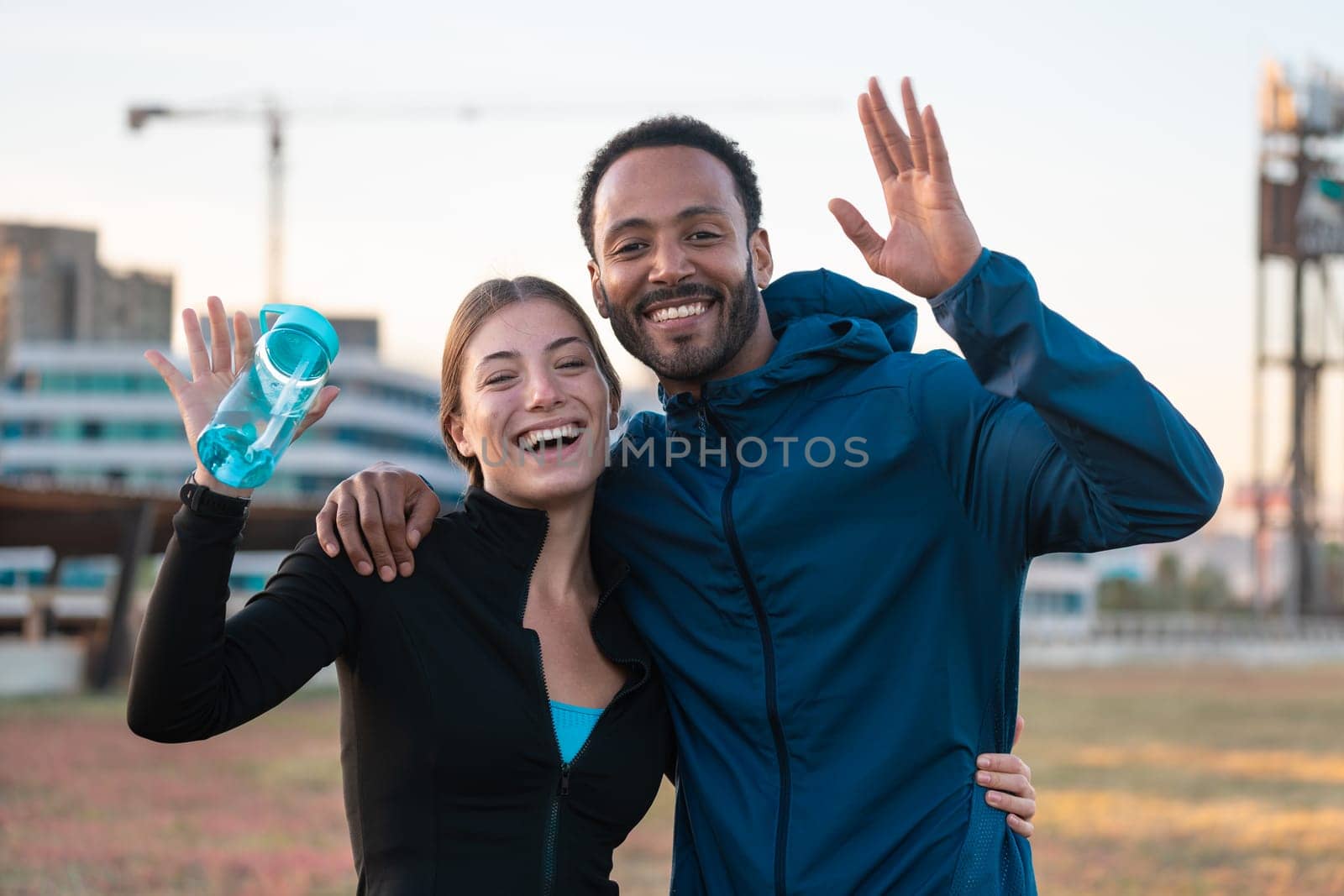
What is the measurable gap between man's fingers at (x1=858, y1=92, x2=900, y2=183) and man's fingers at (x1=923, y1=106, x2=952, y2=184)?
10 cm

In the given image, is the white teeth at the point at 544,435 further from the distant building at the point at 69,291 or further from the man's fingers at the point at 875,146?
the distant building at the point at 69,291

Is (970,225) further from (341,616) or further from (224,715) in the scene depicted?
(224,715)

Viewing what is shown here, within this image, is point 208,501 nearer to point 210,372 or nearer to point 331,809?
point 210,372

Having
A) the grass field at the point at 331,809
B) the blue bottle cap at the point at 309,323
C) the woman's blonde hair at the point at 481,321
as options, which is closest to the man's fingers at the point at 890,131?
the woman's blonde hair at the point at 481,321

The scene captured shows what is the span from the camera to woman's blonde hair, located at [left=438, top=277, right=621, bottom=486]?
338cm

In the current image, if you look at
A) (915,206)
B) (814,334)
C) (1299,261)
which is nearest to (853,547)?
(814,334)

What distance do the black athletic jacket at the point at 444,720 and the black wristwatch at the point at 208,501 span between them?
10 cm

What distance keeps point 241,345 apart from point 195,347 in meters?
0.08

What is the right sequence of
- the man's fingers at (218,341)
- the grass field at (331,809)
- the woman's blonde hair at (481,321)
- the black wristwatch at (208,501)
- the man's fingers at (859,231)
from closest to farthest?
1. the black wristwatch at (208,501)
2. the man's fingers at (218,341)
3. the man's fingers at (859,231)
4. the woman's blonde hair at (481,321)
5. the grass field at (331,809)

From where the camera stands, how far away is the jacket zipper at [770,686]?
3072 millimetres

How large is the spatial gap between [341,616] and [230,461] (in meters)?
0.48

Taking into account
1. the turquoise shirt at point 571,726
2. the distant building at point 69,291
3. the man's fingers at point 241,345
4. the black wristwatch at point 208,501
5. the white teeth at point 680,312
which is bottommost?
the turquoise shirt at point 571,726

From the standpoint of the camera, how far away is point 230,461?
8.70ft

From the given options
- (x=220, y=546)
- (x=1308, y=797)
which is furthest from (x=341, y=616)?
(x=1308, y=797)
